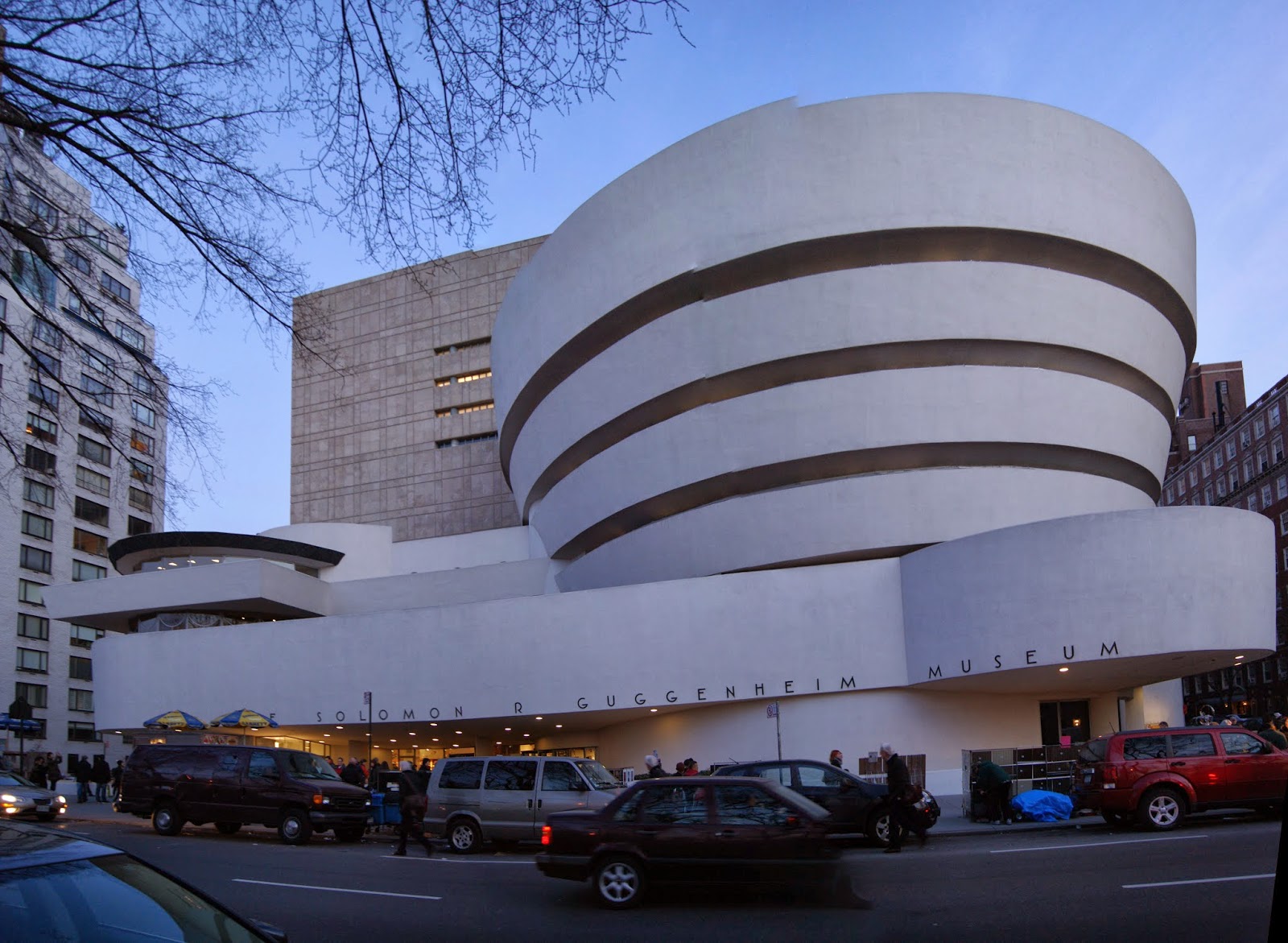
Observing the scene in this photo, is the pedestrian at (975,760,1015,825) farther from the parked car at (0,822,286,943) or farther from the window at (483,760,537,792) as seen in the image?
the parked car at (0,822,286,943)

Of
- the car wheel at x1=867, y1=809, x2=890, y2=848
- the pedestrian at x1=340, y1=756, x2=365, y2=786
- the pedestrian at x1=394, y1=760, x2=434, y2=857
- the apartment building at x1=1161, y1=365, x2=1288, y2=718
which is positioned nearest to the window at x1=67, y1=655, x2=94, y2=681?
the pedestrian at x1=340, y1=756, x2=365, y2=786

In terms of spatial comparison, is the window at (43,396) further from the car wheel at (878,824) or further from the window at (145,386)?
the car wheel at (878,824)

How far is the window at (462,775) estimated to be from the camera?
19734mm

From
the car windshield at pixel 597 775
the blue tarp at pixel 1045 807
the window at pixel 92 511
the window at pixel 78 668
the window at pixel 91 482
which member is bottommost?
the blue tarp at pixel 1045 807

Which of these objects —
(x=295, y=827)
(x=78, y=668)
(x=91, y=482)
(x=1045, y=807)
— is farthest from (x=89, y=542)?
(x=1045, y=807)

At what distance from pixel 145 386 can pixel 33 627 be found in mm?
68308

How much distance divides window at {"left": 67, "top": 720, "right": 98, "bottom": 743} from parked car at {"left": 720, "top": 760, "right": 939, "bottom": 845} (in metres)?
66.3

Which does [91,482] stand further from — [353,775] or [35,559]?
[353,775]

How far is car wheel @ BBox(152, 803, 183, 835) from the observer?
22.2 meters

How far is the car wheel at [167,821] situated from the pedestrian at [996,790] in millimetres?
16281

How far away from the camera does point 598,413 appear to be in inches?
1494

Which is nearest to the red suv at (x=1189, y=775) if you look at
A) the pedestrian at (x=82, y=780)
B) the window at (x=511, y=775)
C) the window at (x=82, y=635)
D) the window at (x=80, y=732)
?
the window at (x=511, y=775)

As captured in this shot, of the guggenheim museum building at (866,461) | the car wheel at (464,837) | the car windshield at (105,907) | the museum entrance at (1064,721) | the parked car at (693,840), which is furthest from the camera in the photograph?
the museum entrance at (1064,721)

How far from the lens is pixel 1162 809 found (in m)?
17.5
